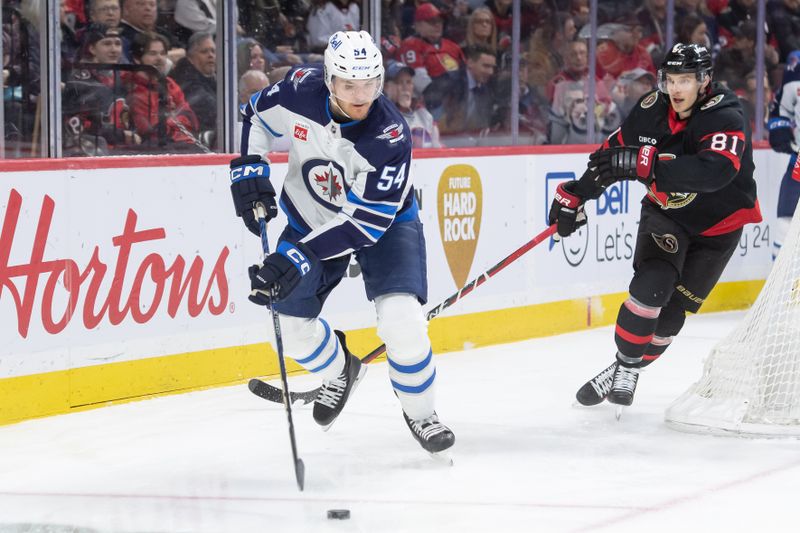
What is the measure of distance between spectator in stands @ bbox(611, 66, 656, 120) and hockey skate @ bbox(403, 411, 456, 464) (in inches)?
147

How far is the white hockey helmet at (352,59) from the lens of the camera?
3.27 m

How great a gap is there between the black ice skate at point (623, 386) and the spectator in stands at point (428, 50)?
6.92ft

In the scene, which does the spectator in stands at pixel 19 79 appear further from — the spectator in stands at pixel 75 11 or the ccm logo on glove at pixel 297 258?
the ccm logo on glove at pixel 297 258

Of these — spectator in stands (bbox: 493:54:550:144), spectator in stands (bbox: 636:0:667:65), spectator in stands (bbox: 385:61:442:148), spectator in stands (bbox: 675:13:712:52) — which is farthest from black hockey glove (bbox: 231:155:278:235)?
spectator in stands (bbox: 675:13:712:52)

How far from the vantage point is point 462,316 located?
5.70 meters

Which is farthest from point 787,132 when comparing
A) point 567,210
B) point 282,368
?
point 282,368

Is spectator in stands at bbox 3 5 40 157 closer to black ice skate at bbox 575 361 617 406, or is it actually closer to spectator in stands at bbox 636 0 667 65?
black ice skate at bbox 575 361 617 406

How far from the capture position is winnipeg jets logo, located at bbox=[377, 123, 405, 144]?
3363mm

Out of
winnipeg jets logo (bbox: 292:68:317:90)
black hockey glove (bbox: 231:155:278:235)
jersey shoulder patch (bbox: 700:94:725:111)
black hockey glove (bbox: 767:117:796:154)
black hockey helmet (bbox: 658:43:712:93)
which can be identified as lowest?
black hockey glove (bbox: 231:155:278:235)

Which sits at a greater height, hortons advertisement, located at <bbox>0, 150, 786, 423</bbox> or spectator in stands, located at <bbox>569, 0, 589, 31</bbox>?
spectator in stands, located at <bbox>569, 0, 589, 31</bbox>

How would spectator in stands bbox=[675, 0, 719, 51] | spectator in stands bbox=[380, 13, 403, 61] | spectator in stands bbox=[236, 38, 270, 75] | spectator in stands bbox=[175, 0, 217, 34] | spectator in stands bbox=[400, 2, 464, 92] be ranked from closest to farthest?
spectator in stands bbox=[175, 0, 217, 34] → spectator in stands bbox=[236, 38, 270, 75] → spectator in stands bbox=[380, 13, 403, 61] → spectator in stands bbox=[400, 2, 464, 92] → spectator in stands bbox=[675, 0, 719, 51]

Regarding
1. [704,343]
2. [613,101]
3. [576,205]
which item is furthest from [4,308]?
[613,101]

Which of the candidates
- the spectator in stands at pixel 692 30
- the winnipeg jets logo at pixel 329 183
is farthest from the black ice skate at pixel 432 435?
the spectator in stands at pixel 692 30

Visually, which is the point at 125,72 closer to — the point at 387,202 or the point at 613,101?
the point at 387,202
